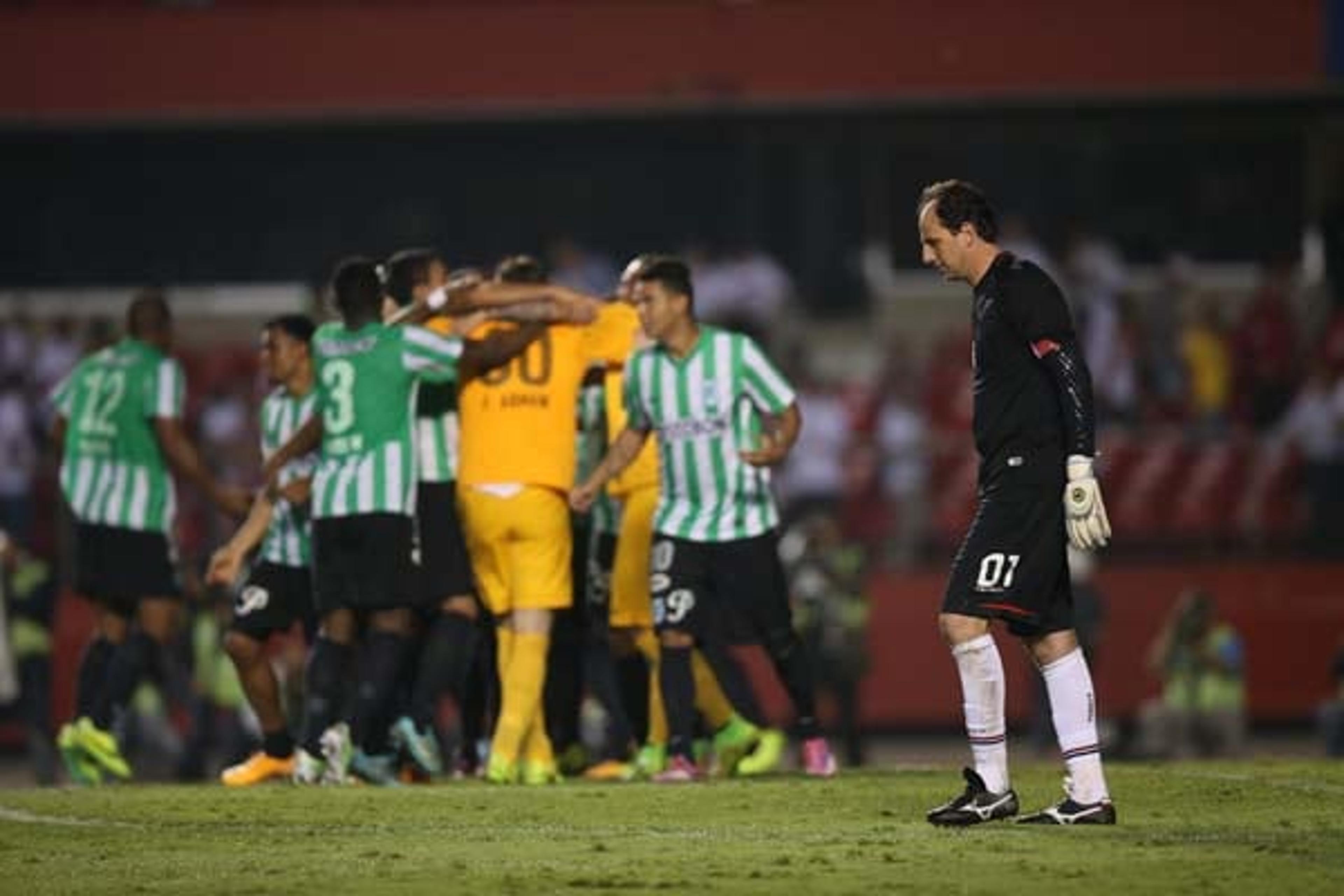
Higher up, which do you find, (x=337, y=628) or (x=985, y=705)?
(x=337, y=628)

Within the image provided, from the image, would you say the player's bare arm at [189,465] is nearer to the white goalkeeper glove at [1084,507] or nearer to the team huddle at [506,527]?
the team huddle at [506,527]

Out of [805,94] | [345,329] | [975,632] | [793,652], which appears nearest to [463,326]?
[345,329]

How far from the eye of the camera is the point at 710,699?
14297mm

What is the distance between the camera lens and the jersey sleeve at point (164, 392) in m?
→ 14.6

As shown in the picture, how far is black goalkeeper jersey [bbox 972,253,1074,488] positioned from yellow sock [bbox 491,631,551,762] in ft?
10.4

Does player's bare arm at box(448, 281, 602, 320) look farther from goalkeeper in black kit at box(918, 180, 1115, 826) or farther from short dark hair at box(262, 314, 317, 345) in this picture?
goalkeeper in black kit at box(918, 180, 1115, 826)

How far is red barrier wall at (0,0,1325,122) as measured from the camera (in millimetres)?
27297

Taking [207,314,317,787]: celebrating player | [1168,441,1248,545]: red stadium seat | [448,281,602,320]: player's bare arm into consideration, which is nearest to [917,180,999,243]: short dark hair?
[448,281,602,320]: player's bare arm

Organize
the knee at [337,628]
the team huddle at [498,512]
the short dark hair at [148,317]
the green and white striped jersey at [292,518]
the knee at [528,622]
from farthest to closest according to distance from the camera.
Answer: the short dark hair at [148,317], the green and white striped jersey at [292,518], the knee at [337,628], the knee at [528,622], the team huddle at [498,512]

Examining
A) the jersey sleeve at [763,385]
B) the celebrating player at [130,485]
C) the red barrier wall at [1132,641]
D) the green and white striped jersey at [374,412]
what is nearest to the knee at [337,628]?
the green and white striped jersey at [374,412]

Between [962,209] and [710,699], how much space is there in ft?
14.1

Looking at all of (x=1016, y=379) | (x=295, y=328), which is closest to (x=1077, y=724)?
(x=1016, y=379)

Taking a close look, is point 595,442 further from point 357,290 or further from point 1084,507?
point 1084,507

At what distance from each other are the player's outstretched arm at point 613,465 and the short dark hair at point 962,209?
2994 mm
